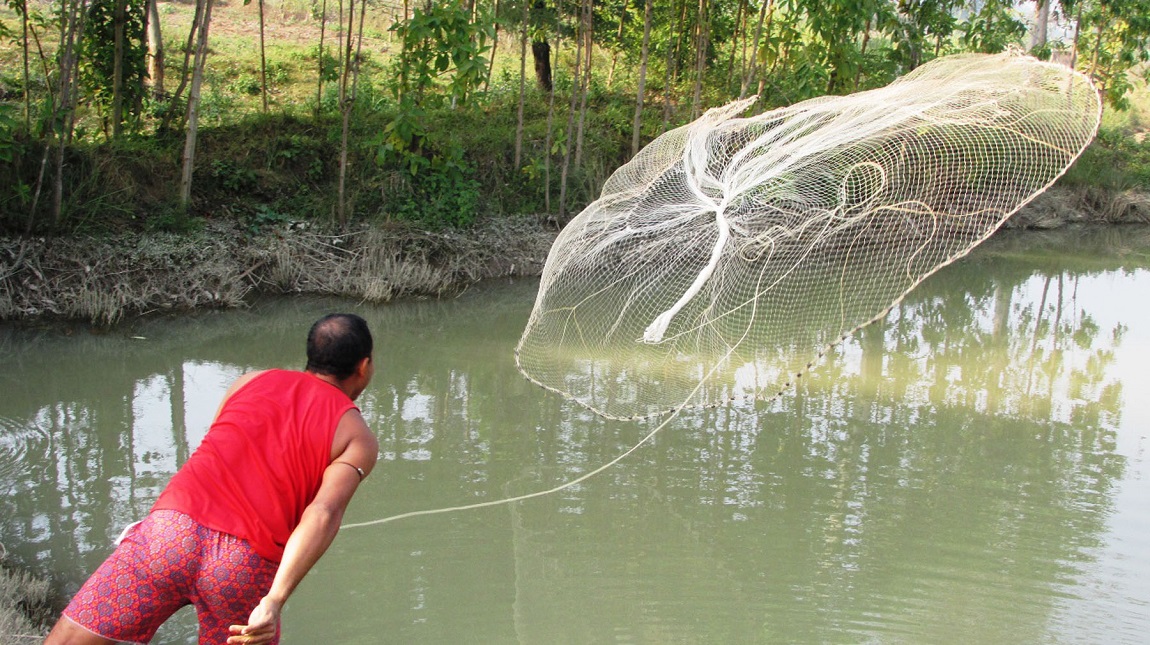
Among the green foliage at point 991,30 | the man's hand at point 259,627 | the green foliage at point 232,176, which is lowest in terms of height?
the man's hand at point 259,627

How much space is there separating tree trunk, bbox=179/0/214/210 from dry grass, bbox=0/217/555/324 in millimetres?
392

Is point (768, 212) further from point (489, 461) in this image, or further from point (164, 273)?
point (164, 273)

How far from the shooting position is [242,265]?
8180mm

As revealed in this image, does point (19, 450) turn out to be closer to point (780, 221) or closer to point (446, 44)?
point (780, 221)

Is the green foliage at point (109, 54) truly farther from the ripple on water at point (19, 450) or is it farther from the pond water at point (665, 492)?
the ripple on water at point (19, 450)

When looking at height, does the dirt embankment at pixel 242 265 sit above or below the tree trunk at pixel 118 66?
below

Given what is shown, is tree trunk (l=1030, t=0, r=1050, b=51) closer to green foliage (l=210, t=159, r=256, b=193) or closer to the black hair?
green foliage (l=210, t=159, r=256, b=193)

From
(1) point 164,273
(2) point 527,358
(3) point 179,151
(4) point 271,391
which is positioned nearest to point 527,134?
(3) point 179,151

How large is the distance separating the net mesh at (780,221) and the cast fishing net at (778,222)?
0.5 inches

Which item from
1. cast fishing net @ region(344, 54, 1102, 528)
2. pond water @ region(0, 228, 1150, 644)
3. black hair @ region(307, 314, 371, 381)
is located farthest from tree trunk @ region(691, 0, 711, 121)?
black hair @ region(307, 314, 371, 381)

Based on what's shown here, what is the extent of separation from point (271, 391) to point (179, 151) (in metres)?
7.48

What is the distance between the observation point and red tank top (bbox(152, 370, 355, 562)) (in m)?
1.95

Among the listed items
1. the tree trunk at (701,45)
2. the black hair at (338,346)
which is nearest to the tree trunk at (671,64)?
the tree trunk at (701,45)

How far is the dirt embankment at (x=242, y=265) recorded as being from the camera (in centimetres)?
722
